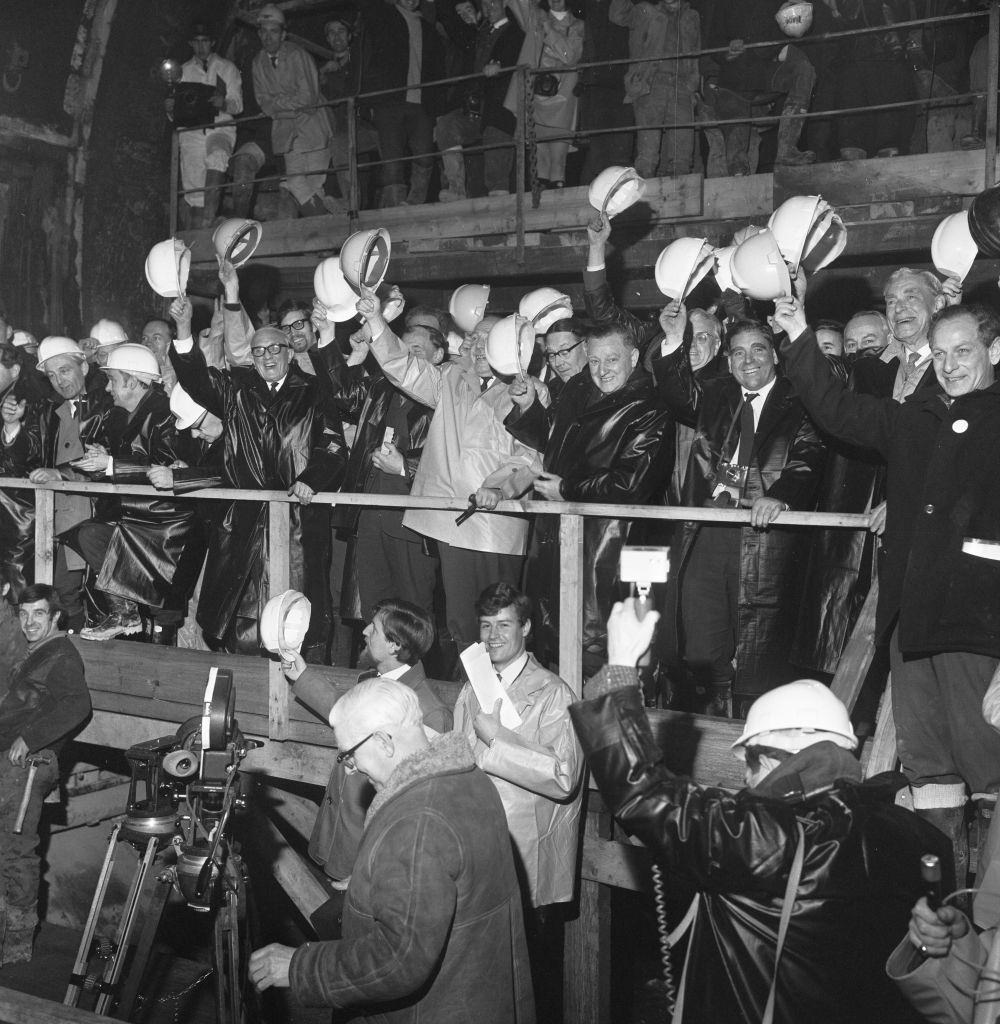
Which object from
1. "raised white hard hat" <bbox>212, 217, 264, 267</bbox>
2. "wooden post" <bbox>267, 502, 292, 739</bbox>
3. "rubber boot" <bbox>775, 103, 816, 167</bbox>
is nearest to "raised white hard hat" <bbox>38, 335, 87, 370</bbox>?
"raised white hard hat" <bbox>212, 217, 264, 267</bbox>

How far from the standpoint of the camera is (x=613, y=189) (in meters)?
6.17

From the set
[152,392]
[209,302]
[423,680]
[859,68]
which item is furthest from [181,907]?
[859,68]

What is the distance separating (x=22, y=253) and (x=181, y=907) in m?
6.58

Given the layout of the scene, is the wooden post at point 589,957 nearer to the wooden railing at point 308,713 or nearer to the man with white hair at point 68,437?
the wooden railing at point 308,713

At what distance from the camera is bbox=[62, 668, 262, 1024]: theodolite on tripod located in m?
4.03

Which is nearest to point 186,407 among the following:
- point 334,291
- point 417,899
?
point 334,291

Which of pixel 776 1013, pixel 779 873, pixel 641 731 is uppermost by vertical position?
pixel 641 731

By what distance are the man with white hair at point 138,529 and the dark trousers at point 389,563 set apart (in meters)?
1.36

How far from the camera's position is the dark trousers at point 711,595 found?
534 centimetres

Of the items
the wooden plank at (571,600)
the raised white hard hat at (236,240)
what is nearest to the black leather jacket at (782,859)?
the wooden plank at (571,600)

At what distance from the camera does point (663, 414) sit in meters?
5.62

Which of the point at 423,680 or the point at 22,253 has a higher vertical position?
the point at 22,253

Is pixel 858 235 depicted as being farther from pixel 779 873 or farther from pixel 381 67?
pixel 779 873

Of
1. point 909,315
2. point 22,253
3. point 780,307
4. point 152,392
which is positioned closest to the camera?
point 780,307
